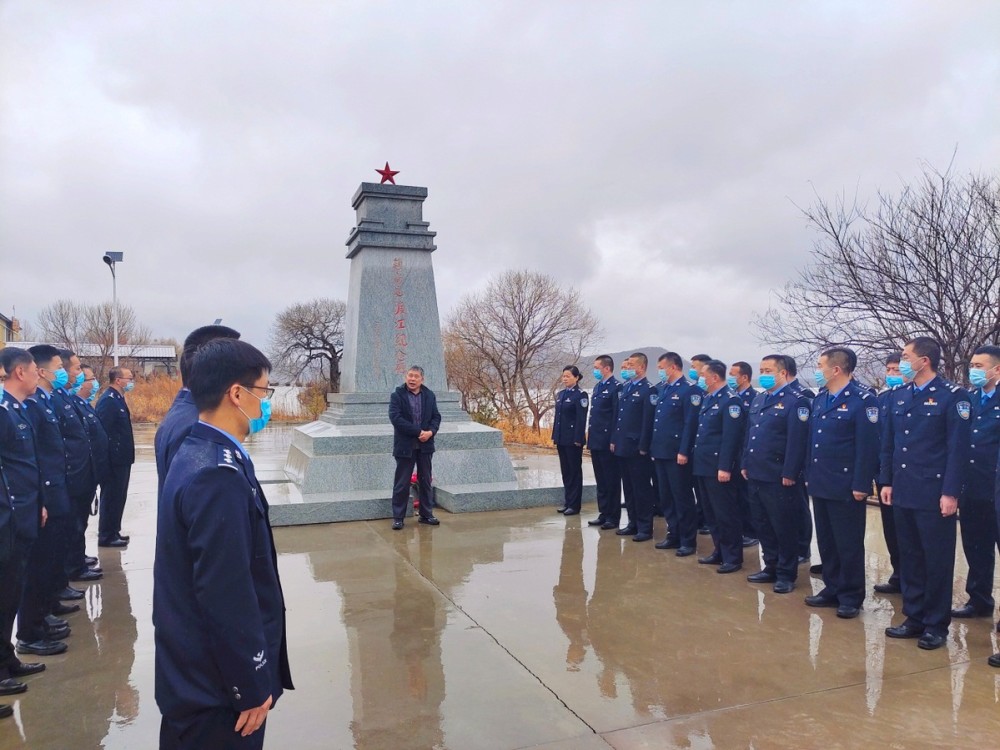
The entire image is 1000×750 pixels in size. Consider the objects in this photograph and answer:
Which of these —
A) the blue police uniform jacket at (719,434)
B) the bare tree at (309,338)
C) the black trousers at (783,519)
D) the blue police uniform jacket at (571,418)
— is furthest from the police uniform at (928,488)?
the bare tree at (309,338)

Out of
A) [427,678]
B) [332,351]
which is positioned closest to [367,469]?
[427,678]

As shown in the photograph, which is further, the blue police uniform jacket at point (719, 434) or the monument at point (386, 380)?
the monument at point (386, 380)

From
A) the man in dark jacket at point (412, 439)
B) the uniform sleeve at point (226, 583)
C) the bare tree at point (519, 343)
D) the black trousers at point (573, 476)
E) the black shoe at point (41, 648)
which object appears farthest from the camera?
the bare tree at point (519, 343)

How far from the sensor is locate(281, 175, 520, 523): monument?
8305mm

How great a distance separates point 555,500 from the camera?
8.61m

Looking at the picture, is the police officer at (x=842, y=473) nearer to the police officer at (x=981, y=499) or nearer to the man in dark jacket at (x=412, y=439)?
the police officer at (x=981, y=499)

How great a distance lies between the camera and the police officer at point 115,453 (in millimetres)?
6664

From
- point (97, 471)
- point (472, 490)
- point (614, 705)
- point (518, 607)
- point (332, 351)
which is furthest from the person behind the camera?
point (332, 351)

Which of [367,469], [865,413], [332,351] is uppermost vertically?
[332,351]

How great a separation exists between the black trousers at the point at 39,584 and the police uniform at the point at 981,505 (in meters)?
6.03

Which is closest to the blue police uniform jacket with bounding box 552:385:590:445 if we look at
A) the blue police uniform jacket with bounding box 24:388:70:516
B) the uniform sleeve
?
the blue police uniform jacket with bounding box 24:388:70:516

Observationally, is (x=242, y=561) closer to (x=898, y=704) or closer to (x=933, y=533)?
(x=898, y=704)

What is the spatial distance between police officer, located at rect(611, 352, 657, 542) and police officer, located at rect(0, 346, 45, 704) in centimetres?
508

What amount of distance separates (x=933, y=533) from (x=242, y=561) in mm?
4252
